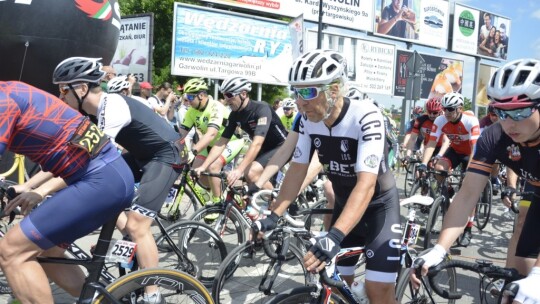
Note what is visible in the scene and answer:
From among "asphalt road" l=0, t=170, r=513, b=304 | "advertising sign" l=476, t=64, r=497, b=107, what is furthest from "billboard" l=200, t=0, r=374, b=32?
"asphalt road" l=0, t=170, r=513, b=304

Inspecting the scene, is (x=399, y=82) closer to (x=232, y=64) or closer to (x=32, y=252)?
(x=232, y=64)

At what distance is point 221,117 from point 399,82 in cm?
2946

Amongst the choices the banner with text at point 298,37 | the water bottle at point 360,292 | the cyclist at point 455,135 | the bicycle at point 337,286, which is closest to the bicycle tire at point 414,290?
the bicycle at point 337,286

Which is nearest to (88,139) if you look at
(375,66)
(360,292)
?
(360,292)

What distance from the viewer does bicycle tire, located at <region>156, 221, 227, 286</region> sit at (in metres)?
4.69

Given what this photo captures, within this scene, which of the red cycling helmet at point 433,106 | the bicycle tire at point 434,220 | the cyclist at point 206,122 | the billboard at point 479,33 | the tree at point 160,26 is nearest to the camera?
the bicycle tire at point 434,220

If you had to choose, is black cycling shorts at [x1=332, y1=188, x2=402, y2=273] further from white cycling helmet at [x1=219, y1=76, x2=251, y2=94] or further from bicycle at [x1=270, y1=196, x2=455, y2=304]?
white cycling helmet at [x1=219, y1=76, x2=251, y2=94]

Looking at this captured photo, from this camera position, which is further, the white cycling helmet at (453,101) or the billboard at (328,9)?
the billboard at (328,9)

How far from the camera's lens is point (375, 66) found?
3275 cm

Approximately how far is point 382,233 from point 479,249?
4.54 m

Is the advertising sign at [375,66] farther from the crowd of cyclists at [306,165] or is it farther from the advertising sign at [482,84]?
the crowd of cyclists at [306,165]

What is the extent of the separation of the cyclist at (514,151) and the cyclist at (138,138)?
188 centimetres

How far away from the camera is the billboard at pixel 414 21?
32969mm

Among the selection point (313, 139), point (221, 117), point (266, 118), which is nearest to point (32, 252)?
point (313, 139)
